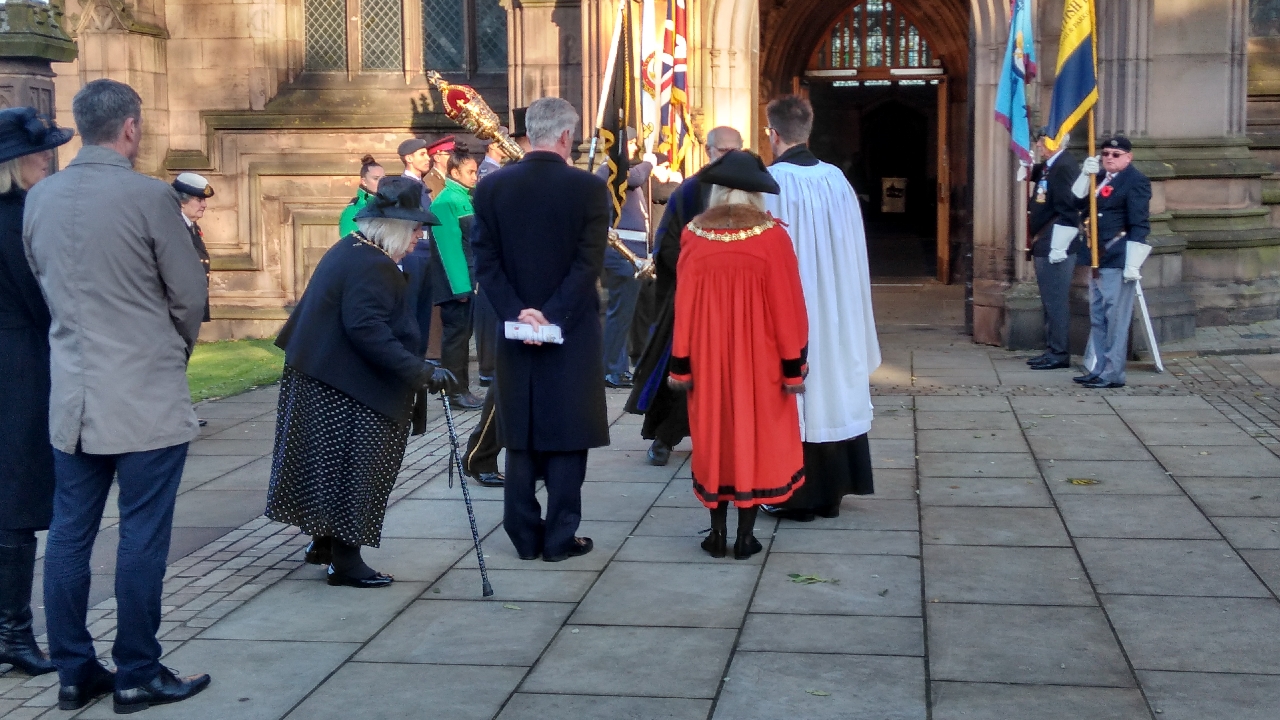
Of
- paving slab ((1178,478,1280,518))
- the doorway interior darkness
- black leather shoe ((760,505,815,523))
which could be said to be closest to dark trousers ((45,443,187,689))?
black leather shoe ((760,505,815,523))

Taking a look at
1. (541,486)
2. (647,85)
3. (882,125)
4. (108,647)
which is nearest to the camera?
(108,647)

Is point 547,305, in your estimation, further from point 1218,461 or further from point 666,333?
point 1218,461

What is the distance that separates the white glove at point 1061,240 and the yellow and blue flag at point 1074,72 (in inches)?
28.7

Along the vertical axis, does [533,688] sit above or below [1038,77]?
below

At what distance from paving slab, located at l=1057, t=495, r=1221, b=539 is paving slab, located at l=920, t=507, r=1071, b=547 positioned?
0.10 meters

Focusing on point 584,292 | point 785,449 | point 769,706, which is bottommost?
point 769,706

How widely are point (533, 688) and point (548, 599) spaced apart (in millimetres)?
1042

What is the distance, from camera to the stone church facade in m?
13.1

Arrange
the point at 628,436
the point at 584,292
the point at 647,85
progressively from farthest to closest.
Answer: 1. the point at 647,85
2. the point at 628,436
3. the point at 584,292

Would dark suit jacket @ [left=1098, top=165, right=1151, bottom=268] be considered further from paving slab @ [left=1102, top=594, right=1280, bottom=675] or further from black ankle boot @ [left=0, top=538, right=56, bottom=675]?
black ankle boot @ [left=0, top=538, right=56, bottom=675]

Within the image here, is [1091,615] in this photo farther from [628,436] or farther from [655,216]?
[655,216]

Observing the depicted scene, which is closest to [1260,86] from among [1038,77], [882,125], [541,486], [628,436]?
[1038,77]

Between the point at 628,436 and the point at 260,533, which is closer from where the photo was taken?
the point at 260,533

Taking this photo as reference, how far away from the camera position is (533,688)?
4906mm
